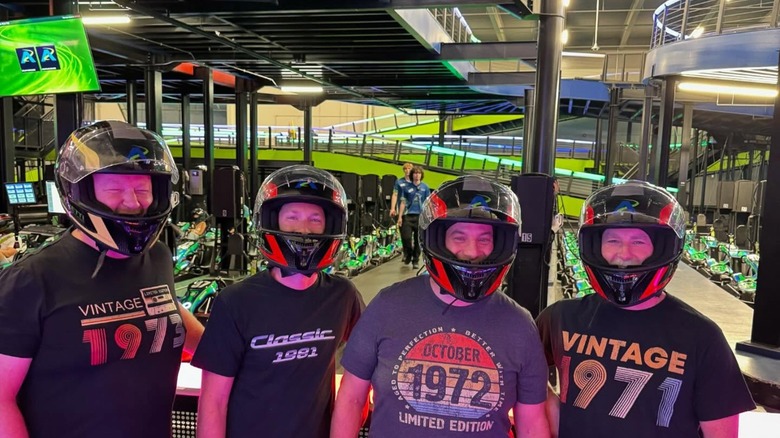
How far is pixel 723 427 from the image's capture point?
1438 millimetres

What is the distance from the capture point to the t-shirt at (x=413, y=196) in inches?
368

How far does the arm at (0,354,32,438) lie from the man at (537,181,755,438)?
1.39 m

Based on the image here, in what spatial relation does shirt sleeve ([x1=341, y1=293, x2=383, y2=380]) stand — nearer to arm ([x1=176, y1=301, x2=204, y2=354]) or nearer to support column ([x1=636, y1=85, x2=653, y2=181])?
arm ([x1=176, y1=301, x2=204, y2=354])

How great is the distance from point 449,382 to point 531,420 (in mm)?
253

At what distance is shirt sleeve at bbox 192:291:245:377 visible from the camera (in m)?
1.50

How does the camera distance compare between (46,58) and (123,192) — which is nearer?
(123,192)

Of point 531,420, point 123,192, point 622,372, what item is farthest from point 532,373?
point 123,192

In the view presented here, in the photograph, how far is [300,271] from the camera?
1595 mm

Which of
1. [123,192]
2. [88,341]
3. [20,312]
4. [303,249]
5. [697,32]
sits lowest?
[88,341]

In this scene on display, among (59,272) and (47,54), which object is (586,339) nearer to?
(59,272)

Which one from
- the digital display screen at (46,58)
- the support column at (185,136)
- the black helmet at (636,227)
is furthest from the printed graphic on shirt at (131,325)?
the support column at (185,136)

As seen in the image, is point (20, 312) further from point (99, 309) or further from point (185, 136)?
point (185, 136)

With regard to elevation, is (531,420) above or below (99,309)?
below

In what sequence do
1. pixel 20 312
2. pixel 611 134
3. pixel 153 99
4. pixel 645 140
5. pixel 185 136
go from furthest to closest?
pixel 185 136
pixel 611 134
pixel 645 140
pixel 153 99
pixel 20 312
